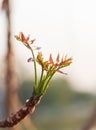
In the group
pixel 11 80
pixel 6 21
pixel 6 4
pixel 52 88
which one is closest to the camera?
pixel 6 4

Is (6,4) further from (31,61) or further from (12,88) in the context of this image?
(31,61)

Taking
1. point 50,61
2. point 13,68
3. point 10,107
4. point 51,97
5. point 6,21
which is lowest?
point 51,97

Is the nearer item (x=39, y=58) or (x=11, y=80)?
(x=39, y=58)

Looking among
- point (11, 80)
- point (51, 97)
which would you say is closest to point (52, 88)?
point (51, 97)

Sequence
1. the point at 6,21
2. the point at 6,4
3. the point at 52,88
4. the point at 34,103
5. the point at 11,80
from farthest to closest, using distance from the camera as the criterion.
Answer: the point at 52,88
the point at 11,80
the point at 6,21
the point at 6,4
the point at 34,103

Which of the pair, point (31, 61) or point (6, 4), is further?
point (6, 4)

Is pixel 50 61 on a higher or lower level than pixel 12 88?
higher

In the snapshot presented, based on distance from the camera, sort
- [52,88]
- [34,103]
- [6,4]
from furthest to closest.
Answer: [52,88] → [6,4] → [34,103]

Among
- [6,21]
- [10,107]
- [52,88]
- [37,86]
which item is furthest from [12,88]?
[52,88]

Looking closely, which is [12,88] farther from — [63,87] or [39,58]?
[63,87]
